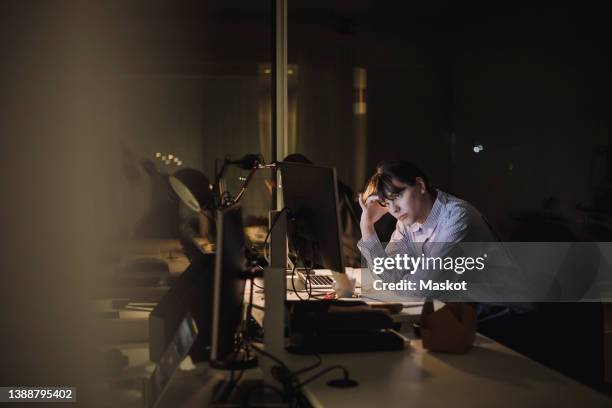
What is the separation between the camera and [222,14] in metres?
4.81

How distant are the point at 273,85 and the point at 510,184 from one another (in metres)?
2.16

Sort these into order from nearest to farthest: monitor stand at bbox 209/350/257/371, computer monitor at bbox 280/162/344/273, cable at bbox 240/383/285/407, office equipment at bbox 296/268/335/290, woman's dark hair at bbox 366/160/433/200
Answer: cable at bbox 240/383/285/407 → monitor stand at bbox 209/350/257/371 → computer monitor at bbox 280/162/344/273 → office equipment at bbox 296/268/335/290 → woman's dark hair at bbox 366/160/433/200

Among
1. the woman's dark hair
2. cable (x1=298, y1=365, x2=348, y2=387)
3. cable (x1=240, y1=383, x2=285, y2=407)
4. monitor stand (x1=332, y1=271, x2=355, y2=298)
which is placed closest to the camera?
cable (x1=240, y1=383, x2=285, y2=407)

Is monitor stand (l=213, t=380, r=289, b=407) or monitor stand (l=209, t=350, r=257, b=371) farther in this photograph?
monitor stand (l=209, t=350, r=257, b=371)

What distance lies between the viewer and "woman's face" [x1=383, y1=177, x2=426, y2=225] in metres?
2.82

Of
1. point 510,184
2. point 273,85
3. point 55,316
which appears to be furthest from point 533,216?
point 55,316

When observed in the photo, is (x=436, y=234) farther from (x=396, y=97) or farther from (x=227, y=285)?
(x=396, y=97)

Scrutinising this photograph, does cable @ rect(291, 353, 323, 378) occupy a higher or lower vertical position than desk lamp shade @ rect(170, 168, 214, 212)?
lower

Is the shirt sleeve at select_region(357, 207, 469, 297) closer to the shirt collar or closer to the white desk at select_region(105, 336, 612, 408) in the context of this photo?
the shirt collar

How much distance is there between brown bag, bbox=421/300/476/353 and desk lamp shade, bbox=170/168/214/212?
668mm

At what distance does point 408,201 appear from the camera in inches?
112

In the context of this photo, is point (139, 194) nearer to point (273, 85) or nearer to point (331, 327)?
point (273, 85)

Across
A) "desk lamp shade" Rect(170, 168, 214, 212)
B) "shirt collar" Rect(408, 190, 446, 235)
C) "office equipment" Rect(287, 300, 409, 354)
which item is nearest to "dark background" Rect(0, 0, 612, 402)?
"shirt collar" Rect(408, 190, 446, 235)

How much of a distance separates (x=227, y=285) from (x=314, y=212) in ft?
2.19
